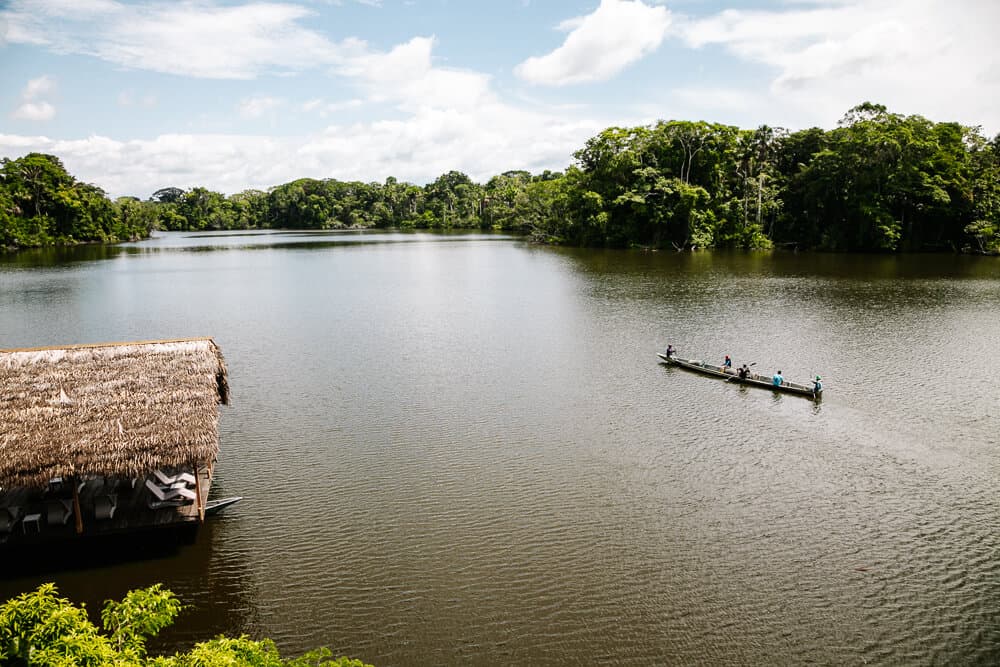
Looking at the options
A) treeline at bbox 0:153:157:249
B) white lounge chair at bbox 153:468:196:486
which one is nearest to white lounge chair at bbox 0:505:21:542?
white lounge chair at bbox 153:468:196:486

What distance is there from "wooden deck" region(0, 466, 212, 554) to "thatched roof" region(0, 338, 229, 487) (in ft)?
2.76

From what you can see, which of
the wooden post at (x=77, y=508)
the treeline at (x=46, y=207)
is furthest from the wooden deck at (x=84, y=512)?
the treeline at (x=46, y=207)

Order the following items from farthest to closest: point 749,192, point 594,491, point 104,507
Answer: point 749,192 → point 594,491 → point 104,507

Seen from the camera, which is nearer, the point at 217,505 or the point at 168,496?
the point at 168,496

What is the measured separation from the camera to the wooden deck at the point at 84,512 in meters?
12.6

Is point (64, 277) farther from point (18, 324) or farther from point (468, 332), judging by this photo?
point (468, 332)

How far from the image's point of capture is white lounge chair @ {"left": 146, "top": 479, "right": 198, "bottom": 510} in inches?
530

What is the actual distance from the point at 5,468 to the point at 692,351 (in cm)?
2515

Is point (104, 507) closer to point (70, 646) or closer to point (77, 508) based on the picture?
point (77, 508)

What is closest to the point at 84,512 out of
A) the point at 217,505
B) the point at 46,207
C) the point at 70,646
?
the point at 217,505

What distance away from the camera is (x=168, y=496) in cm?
1372

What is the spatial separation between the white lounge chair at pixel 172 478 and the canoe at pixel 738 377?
1938 cm

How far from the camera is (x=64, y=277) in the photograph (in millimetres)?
53250

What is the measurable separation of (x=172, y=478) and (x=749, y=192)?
3005 inches
